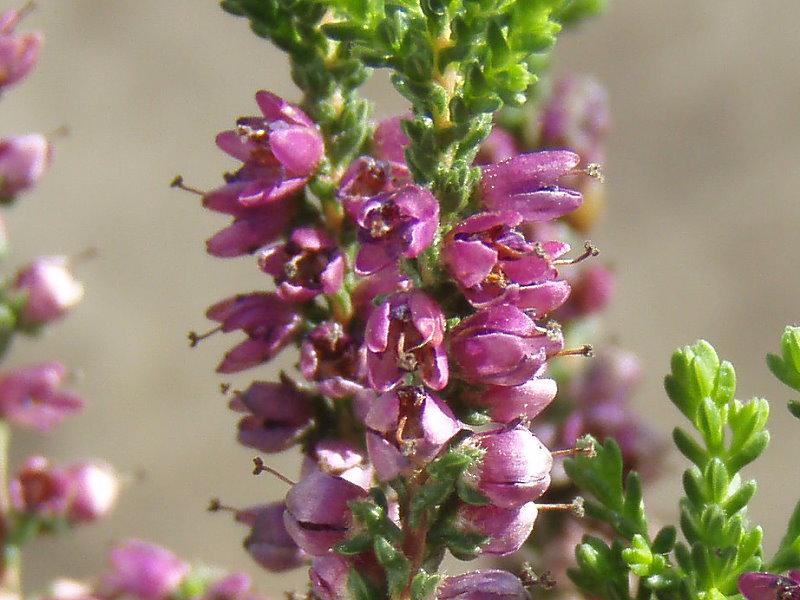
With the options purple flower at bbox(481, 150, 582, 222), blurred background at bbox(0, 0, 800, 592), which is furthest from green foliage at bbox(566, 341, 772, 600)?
blurred background at bbox(0, 0, 800, 592)

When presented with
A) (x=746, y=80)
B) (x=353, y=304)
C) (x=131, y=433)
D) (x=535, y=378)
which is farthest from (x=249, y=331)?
(x=746, y=80)

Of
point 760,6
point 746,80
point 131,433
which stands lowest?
point 131,433

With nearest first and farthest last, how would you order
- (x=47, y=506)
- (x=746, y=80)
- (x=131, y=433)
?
(x=47, y=506)
(x=131, y=433)
(x=746, y=80)

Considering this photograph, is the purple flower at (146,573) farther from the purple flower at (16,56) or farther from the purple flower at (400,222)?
the purple flower at (400,222)

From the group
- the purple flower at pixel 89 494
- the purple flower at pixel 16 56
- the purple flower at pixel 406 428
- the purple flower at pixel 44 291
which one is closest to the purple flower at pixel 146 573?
the purple flower at pixel 89 494

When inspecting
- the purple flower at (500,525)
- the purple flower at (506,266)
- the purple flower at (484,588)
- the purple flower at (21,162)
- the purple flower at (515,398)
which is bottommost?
the purple flower at (484,588)

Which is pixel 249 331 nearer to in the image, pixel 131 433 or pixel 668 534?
pixel 668 534

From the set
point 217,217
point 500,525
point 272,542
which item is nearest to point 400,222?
point 500,525
